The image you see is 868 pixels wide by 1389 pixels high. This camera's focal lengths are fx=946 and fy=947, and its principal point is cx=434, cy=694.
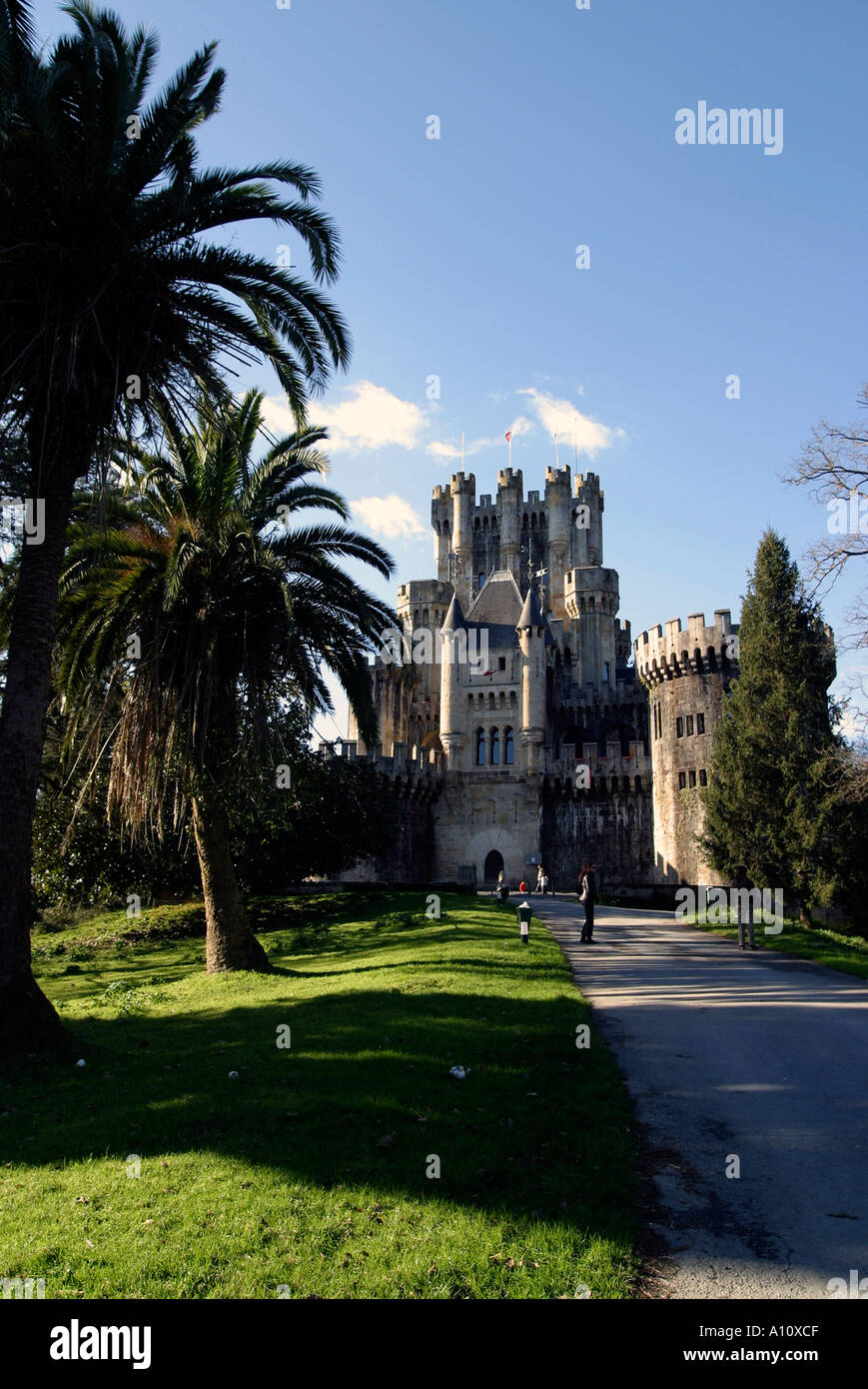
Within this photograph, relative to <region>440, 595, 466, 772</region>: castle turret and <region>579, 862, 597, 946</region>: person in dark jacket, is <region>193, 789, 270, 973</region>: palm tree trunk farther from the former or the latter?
<region>440, 595, 466, 772</region>: castle turret

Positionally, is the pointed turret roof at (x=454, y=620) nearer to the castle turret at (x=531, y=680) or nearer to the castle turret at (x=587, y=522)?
the castle turret at (x=531, y=680)

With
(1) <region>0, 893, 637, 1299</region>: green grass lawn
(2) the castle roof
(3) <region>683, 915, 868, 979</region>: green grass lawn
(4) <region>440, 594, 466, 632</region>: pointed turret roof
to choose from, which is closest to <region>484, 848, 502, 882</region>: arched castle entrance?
(4) <region>440, 594, 466, 632</region>: pointed turret roof

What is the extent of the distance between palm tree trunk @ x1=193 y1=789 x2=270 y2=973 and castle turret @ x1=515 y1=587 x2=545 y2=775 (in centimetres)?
3431

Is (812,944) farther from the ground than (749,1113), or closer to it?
closer to it

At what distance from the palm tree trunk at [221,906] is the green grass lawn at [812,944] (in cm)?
1115

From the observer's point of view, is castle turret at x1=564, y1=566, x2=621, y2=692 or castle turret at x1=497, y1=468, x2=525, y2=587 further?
castle turret at x1=497, y1=468, x2=525, y2=587

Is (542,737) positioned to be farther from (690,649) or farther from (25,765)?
(25,765)

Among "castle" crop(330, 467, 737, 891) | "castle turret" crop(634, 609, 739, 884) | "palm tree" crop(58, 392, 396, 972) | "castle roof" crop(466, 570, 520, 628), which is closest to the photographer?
"palm tree" crop(58, 392, 396, 972)

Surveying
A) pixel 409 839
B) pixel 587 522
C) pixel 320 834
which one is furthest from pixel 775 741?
pixel 587 522

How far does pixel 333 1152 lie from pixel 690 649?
37954 millimetres

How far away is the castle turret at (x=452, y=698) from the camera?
175ft

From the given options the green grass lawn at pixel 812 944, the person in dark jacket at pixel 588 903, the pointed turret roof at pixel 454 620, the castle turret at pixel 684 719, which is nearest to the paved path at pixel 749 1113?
the green grass lawn at pixel 812 944

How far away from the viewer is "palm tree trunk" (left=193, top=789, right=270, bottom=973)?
60.4 feet

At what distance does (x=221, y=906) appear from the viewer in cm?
1855
